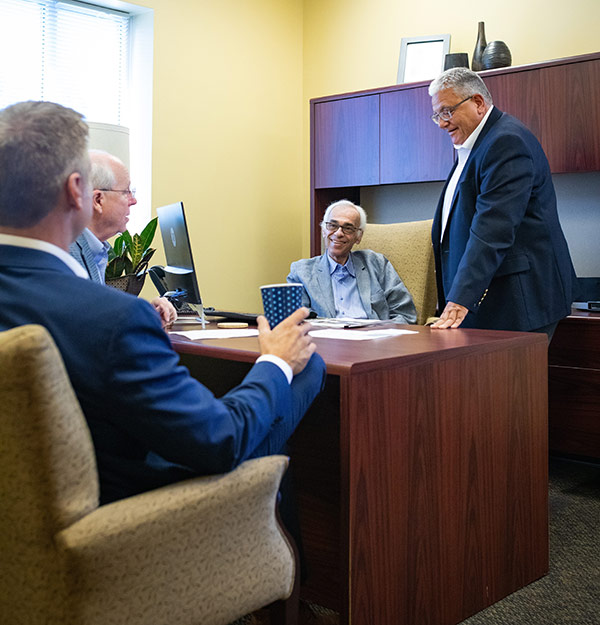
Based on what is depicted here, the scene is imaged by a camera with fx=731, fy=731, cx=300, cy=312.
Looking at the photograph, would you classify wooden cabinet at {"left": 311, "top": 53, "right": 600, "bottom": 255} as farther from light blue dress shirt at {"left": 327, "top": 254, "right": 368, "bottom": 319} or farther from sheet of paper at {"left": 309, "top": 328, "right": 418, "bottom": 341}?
sheet of paper at {"left": 309, "top": 328, "right": 418, "bottom": 341}

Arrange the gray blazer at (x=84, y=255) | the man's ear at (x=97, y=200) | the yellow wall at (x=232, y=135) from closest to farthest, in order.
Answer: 1. the gray blazer at (x=84, y=255)
2. the man's ear at (x=97, y=200)
3. the yellow wall at (x=232, y=135)

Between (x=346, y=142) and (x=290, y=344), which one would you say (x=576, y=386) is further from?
(x=290, y=344)

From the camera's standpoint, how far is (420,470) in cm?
174

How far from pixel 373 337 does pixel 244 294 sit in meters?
2.74

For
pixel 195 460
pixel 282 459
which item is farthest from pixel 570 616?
pixel 195 460

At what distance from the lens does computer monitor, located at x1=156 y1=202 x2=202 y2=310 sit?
92.6 inches

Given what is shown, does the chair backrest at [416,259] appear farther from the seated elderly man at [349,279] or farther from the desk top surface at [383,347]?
the desk top surface at [383,347]

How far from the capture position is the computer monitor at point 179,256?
2352 mm

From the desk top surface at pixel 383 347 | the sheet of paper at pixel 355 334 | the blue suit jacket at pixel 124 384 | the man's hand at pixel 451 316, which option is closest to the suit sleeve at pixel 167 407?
the blue suit jacket at pixel 124 384

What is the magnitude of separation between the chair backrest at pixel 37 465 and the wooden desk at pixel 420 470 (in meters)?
0.69

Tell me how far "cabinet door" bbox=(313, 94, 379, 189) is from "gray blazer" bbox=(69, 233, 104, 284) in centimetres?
233

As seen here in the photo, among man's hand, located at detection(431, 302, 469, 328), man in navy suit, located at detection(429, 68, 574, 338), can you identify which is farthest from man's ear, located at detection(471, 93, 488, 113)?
man's hand, located at detection(431, 302, 469, 328)

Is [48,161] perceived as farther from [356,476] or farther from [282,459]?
[356,476]

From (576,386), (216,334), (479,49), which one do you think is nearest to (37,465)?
(216,334)
